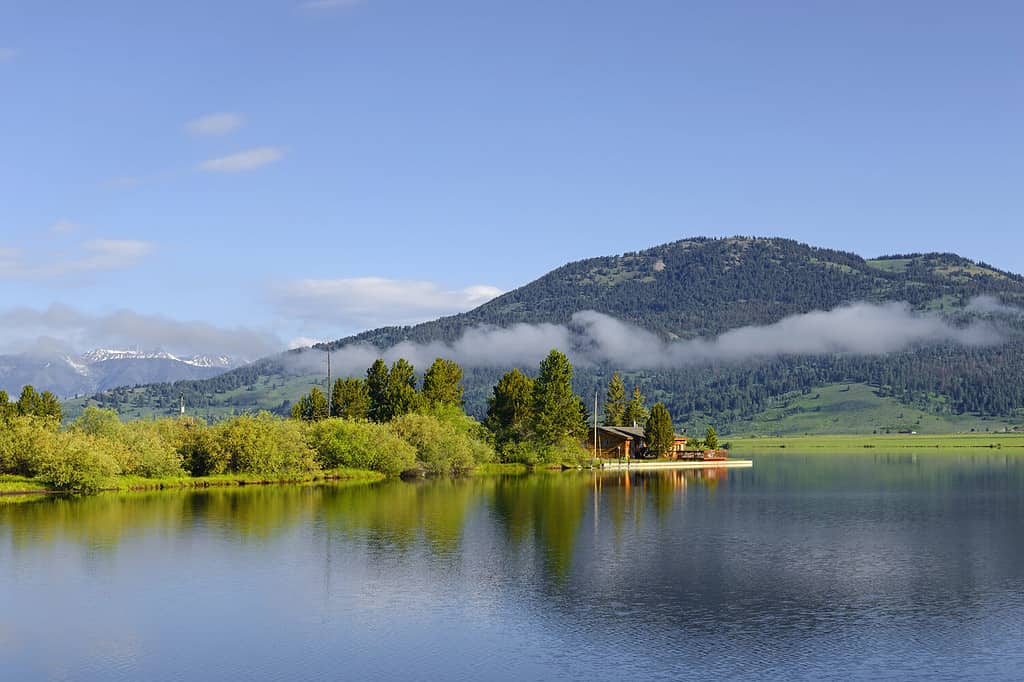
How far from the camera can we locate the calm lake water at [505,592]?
33688 millimetres

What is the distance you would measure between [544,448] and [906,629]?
11375 centimetres

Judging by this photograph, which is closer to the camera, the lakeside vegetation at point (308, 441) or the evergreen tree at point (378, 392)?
the lakeside vegetation at point (308, 441)

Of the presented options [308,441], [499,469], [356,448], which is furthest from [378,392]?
[308,441]

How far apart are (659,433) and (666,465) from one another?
12.4 meters

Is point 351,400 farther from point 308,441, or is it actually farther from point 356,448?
point 308,441

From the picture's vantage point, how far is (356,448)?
12356 cm

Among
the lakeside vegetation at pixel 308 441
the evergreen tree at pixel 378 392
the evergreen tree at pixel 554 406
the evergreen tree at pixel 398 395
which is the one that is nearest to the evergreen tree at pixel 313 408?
the lakeside vegetation at pixel 308 441

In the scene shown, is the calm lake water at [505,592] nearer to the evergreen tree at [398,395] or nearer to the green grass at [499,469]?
the green grass at [499,469]

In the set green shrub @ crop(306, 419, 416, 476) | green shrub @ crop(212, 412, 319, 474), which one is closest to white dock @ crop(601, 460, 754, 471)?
green shrub @ crop(306, 419, 416, 476)

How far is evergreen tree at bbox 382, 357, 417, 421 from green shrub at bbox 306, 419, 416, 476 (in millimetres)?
19628

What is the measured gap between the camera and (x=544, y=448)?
151m

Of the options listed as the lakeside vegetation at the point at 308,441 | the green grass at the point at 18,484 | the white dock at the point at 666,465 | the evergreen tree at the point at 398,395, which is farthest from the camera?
the white dock at the point at 666,465

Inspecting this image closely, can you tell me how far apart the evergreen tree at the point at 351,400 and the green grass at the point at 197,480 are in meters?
27.1

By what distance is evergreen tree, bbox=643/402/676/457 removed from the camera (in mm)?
173500
